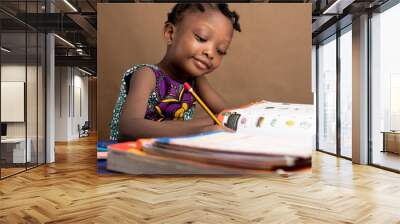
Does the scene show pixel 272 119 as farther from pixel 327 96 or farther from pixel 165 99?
pixel 327 96

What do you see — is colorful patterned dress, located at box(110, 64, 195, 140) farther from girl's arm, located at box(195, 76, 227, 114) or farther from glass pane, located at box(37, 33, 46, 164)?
glass pane, located at box(37, 33, 46, 164)

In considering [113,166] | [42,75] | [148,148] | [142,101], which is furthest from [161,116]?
[42,75]

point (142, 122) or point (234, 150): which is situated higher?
point (142, 122)

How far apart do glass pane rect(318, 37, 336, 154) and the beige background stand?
20.0 ft

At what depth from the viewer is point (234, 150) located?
2.28 meters

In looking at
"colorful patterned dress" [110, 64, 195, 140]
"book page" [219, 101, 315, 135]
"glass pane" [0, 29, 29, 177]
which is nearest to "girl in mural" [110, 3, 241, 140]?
"colorful patterned dress" [110, 64, 195, 140]

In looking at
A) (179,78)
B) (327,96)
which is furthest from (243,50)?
(327,96)

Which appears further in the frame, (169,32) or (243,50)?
(243,50)

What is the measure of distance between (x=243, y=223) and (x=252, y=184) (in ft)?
6.16

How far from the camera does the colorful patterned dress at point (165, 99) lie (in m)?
3.19

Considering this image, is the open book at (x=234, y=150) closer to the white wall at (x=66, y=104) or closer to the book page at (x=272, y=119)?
the book page at (x=272, y=119)

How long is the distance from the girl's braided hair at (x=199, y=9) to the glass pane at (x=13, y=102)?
390 centimetres

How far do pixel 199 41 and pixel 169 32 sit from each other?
0.46 metres

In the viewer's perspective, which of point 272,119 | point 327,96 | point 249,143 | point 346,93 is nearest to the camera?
point 249,143
